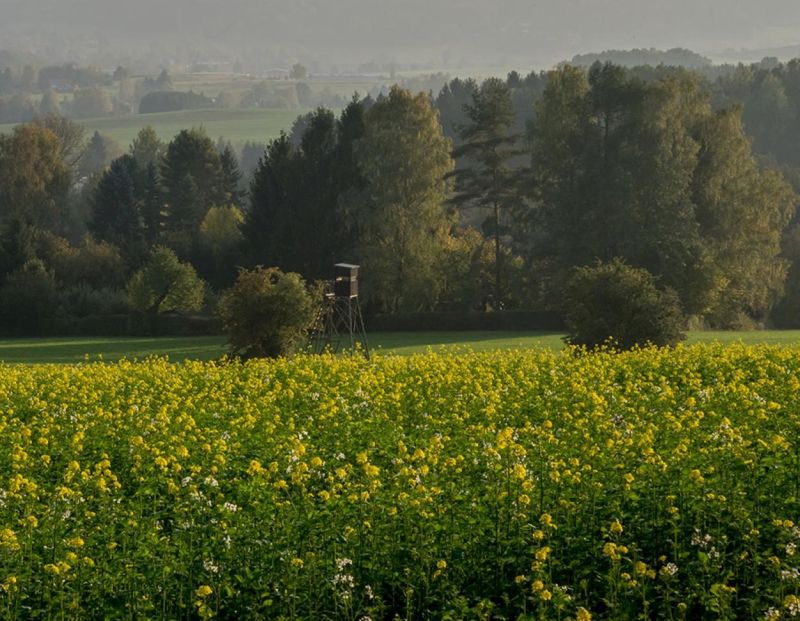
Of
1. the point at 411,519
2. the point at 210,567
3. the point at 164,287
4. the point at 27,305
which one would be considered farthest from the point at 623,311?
the point at 27,305

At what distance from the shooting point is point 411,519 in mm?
11461

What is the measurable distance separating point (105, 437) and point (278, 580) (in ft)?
21.1

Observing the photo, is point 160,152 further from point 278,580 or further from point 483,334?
point 278,580

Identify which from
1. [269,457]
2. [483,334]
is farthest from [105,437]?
[483,334]

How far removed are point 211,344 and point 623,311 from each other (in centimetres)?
2192

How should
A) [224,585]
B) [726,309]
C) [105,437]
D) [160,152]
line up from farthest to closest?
[160,152]
[726,309]
[105,437]
[224,585]

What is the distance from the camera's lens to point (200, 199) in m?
84.7

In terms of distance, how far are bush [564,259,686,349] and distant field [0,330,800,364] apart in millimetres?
9813

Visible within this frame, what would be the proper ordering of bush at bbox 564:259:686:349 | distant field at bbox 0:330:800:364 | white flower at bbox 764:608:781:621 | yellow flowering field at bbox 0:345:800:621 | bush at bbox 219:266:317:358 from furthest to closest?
distant field at bbox 0:330:800:364 → bush at bbox 219:266:317:358 → bush at bbox 564:259:686:349 → yellow flowering field at bbox 0:345:800:621 → white flower at bbox 764:608:781:621

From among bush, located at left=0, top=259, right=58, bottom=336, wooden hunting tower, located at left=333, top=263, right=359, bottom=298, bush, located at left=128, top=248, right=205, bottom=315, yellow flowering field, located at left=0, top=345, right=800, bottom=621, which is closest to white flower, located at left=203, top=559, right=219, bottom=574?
yellow flowering field, located at left=0, top=345, right=800, bottom=621

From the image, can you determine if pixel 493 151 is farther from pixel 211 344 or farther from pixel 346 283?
pixel 346 283

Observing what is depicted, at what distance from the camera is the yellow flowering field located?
411 inches

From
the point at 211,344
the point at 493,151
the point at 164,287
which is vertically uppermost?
the point at 493,151

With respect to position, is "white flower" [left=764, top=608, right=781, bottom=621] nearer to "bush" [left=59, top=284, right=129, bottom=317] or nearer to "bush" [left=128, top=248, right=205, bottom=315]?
"bush" [left=128, top=248, right=205, bottom=315]
